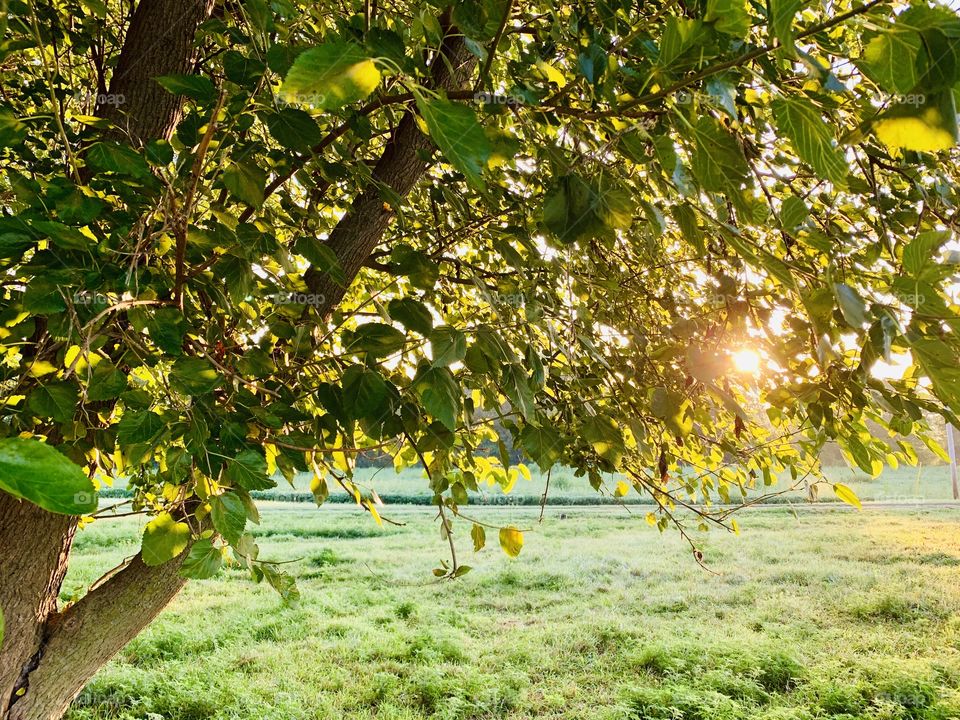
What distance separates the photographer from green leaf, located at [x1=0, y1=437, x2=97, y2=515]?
0.20 m

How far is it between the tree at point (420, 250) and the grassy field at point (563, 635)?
7.63ft

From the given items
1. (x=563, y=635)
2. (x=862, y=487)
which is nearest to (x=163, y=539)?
(x=563, y=635)

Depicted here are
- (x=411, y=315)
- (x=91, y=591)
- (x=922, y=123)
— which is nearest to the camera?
(x=922, y=123)

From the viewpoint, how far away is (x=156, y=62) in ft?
4.54

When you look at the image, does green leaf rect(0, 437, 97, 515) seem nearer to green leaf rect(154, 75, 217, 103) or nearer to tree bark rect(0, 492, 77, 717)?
green leaf rect(154, 75, 217, 103)

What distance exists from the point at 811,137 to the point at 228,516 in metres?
0.79

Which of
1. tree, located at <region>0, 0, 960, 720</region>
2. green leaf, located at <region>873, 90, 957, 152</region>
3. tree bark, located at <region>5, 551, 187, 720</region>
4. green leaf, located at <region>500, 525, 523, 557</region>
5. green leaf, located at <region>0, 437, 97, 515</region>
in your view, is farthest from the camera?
tree bark, located at <region>5, 551, 187, 720</region>

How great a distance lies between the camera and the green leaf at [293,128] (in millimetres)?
705

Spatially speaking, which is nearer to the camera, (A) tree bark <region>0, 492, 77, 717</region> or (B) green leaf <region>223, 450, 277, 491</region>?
(B) green leaf <region>223, 450, 277, 491</region>

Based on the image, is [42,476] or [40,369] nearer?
[42,476]

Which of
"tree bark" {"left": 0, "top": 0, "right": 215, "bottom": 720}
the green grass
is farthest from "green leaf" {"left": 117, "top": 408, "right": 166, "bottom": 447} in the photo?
the green grass

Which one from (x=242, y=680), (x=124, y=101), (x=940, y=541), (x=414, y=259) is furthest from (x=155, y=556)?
(x=940, y=541)

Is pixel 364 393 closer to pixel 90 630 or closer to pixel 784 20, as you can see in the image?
pixel 784 20

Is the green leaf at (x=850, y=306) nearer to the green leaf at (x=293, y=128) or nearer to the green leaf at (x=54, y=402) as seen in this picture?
the green leaf at (x=293, y=128)
